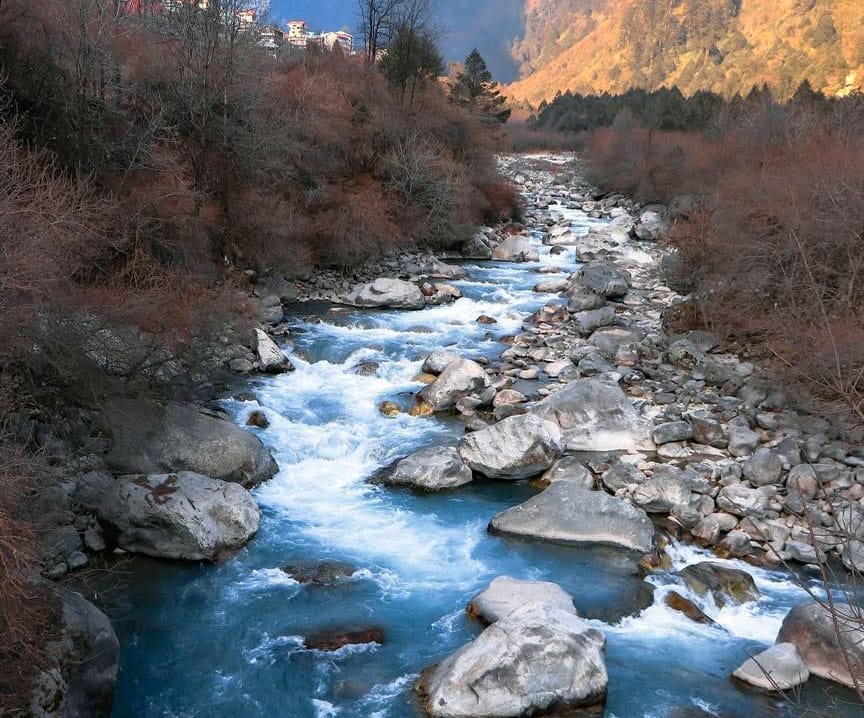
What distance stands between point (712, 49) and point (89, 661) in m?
136

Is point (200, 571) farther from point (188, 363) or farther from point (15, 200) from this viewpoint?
point (15, 200)

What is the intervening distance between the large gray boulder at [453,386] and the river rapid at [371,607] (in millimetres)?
714

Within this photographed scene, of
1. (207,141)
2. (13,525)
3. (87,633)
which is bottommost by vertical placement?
(87,633)

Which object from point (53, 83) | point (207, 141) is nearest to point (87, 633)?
point (53, 83)

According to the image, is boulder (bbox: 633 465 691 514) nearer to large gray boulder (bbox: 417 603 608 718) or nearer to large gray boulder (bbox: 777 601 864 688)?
large gray boulder (bbox: 777 601 864 688)

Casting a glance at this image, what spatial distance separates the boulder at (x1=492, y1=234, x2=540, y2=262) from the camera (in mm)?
27359

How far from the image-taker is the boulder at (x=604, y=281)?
2092 cm

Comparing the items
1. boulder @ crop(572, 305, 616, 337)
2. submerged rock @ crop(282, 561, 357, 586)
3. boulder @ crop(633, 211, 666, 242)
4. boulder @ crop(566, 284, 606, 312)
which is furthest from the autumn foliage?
submerged rock @ crop(282, 561, 357, 586)

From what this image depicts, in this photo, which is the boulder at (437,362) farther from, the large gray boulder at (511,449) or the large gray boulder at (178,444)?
the large gray boulder at (178,444)

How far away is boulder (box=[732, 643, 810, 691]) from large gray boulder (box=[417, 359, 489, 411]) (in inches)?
285

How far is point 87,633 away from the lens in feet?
21.7

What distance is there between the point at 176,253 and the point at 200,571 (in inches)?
320

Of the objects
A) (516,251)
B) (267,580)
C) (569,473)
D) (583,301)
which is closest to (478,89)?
(516,251)

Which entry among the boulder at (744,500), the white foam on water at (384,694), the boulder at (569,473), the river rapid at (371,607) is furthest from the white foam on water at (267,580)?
the boulder at (744,500)
